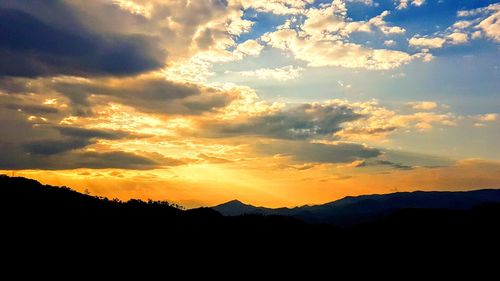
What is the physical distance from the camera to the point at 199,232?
306ft

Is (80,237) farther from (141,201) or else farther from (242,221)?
(242,221)

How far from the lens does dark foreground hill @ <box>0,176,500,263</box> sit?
7281cm

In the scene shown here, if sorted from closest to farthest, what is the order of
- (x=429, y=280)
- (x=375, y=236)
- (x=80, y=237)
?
(x=80, y=237) → (x=429, y=280) → (x=375, y=236)

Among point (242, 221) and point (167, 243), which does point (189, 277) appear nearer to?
point (167, 243)

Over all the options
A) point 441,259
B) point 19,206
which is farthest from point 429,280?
point 19,206

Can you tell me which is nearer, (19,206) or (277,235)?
(19,206)

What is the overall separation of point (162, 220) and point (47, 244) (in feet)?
97.9

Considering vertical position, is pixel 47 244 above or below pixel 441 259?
above

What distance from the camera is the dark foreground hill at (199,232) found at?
72.8 m

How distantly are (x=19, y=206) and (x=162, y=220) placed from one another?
1139 inches

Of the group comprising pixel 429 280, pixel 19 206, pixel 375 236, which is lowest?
pixel 429 280

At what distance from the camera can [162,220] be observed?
95.0 metres

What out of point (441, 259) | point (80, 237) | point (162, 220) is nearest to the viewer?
point (80, 237)

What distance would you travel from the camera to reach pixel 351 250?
96062mm
